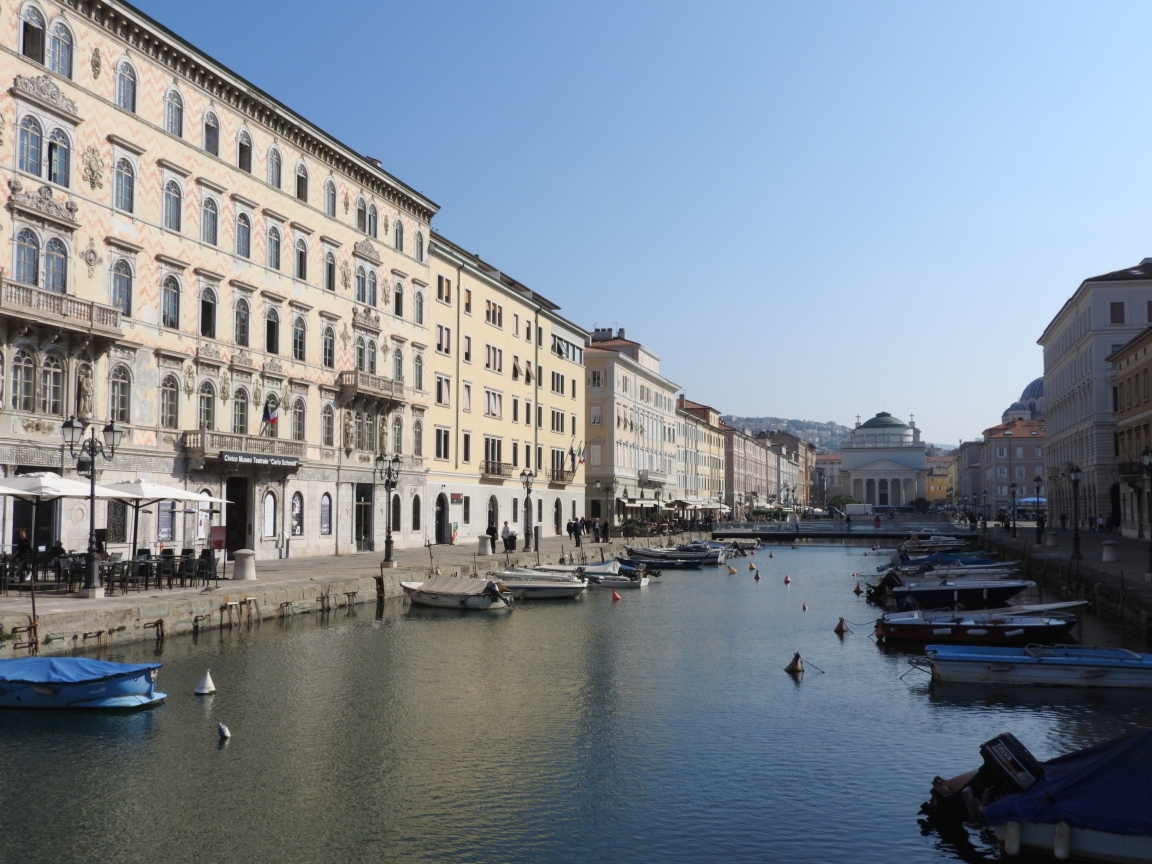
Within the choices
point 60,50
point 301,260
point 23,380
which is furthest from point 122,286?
point 301,260

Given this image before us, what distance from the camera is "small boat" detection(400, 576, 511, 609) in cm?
3803

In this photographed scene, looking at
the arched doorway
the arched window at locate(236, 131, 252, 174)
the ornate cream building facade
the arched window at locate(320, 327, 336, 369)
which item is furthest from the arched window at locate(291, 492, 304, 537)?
the arched doorway

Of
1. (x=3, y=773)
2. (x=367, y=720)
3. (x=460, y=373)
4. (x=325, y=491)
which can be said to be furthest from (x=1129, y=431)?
(x=3, y=773)

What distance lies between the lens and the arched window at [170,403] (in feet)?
128

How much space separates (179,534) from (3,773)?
2447 cm

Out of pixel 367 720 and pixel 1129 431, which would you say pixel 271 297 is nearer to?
pixel 367 720

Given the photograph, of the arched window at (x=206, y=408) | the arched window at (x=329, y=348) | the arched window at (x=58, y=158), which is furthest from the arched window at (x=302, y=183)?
the arched window at (x=58, y=158)

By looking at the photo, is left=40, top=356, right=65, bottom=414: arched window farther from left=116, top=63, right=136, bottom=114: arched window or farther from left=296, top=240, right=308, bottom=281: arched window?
left=296, top=240, right=308, bottom=281: arched window

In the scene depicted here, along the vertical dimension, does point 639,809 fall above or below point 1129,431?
below

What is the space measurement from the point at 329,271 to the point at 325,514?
1174 cm

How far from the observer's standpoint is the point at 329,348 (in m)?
50.4

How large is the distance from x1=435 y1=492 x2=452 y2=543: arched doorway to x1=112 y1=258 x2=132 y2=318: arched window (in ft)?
87.8

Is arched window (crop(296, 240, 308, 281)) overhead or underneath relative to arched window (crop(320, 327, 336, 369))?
overhead

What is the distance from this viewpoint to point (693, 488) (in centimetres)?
12975
